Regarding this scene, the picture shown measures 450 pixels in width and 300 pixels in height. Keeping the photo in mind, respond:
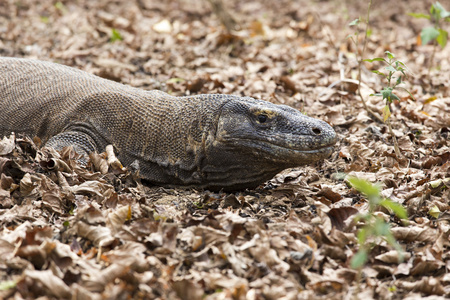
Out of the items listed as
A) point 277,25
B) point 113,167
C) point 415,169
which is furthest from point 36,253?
point 277,25

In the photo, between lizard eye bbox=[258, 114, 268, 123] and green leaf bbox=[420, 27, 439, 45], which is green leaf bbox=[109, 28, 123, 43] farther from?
green leaf bbox=[420, 27, 439, 45]

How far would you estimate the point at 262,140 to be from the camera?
4.68m

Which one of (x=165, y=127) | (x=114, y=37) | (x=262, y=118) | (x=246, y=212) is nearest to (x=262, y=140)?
(x=262, y=118)

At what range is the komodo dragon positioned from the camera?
467cm

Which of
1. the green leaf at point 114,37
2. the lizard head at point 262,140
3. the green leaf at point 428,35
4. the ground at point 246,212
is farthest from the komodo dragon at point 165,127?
the green leaf at point 114,37

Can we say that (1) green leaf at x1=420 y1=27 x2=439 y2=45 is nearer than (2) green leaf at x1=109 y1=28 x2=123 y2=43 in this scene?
Yes

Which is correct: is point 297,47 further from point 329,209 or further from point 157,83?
point 329,209

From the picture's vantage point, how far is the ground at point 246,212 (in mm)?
3256

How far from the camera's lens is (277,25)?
1175cm

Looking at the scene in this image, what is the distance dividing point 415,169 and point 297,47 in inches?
204

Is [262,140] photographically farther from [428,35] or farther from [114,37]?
[114,37]

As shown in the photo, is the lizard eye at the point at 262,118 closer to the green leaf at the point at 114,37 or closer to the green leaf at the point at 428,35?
the green leaf at the point at 428,35

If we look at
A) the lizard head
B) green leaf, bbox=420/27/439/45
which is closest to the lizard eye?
the lizard head

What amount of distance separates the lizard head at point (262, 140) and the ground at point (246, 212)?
29 centimetres
